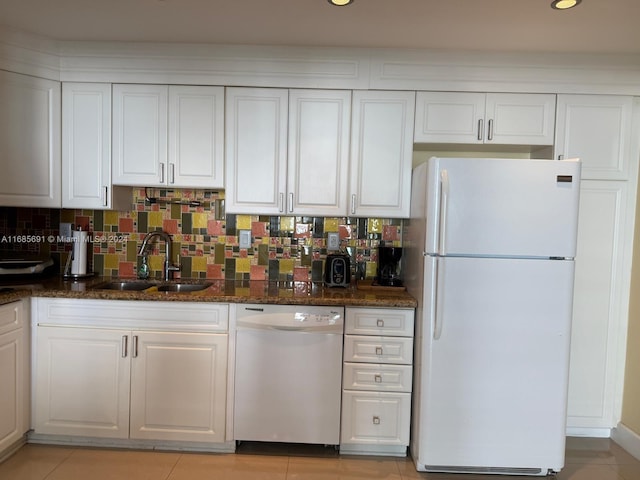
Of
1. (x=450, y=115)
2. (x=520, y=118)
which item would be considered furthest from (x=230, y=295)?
(x=520, y=118)

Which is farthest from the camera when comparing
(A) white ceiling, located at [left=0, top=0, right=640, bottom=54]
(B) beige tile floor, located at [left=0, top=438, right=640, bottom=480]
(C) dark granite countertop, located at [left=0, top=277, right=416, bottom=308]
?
(C) dark granite countertop, located at [left=0, top=277, right=416, bottom=308]

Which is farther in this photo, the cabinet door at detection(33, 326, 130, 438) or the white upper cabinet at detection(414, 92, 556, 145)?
the white upper cabinet at detection(414, 92, 556, 145)

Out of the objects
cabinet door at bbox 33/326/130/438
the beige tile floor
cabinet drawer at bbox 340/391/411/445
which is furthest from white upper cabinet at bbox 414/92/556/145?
cabinet door at bbox 33/326/130/438

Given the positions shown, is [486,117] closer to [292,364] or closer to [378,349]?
[378,349]

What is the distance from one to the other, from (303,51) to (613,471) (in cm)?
290

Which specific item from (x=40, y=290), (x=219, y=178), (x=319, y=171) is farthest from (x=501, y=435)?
(x=40, y=290)

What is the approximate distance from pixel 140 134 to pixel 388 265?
173 cm

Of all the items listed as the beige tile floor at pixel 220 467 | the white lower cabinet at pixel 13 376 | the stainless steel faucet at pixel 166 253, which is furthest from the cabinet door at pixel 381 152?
the white lower cabinet at pixel 13 376

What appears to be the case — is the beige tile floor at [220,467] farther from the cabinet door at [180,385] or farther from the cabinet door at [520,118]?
the cabinet door at [520,118]

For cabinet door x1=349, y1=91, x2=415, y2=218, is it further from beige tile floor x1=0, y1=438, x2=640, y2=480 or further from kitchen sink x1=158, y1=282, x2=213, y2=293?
beige tile floor x1=0, y1=438, x2=640, y2=480

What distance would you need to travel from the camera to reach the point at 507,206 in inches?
79.4

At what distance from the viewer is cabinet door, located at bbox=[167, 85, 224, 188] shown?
8.21 feet

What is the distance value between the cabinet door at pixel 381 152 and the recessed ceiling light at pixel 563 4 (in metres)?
0.80

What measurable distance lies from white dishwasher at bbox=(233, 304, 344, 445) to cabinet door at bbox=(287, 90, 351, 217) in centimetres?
66
